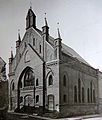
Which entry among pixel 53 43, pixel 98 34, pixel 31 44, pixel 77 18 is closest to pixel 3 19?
pixel 31 44

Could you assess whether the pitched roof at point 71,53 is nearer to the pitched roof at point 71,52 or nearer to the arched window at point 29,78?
the pitched roof at point 71,52

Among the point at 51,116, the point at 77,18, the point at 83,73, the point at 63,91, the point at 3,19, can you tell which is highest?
the point at 3,19

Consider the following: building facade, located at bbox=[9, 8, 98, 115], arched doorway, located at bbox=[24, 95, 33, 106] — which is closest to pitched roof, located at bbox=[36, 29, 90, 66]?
building facade, located at bbox=[9, 8, 98, 115]

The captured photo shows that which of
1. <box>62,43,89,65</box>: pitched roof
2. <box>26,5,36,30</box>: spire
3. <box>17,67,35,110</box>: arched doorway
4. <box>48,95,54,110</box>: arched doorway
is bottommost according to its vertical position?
<box>48,95,54,110</box>: arched doorway

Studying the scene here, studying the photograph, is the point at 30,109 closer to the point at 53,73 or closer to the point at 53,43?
the point at 53,73

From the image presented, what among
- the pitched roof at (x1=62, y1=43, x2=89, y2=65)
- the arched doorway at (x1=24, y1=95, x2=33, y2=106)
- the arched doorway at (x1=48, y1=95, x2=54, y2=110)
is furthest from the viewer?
the arched doorway at (x1=24, y1=95, x2=33, y2=106)

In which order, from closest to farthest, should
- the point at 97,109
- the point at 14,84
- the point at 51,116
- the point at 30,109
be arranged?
the point at 97,109, the point at 51,116, the point at 30,109, the point at 14,84

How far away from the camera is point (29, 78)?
3.58 metres

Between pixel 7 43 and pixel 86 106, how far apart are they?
1.57 m

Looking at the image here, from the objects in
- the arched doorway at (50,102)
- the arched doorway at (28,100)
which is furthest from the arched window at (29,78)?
the arched doorway at (50,102)

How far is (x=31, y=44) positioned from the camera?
3.56 m

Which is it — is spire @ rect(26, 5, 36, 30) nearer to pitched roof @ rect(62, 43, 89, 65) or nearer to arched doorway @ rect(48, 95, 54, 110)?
pitched roof @ rect(62, 43, 89, 65)

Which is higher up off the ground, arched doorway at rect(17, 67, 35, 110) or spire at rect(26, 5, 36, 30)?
spire at rect(26, 5, 36, 30)

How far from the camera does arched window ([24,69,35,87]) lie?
3.54 m
